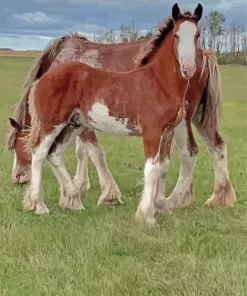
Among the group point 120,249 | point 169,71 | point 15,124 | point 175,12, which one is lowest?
point 120,249

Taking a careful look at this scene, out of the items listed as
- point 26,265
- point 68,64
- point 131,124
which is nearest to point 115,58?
point 68,64

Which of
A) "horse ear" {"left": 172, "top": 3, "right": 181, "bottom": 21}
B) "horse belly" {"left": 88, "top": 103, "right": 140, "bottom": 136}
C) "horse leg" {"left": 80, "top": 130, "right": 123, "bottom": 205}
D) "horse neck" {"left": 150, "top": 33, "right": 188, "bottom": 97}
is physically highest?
"horse ear" {"left": 172, "top": 3, "right": 181, "bottom": 21}

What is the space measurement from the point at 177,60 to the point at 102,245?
70.4 inches

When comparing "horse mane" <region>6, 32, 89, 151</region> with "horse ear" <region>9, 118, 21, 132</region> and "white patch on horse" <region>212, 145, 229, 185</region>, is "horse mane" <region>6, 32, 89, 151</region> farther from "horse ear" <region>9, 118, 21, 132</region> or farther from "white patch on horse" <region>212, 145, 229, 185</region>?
"white patch on horse" <region>212, 145, 229, 185</region>

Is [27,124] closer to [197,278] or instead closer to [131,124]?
[131,124]

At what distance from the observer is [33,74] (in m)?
6.71

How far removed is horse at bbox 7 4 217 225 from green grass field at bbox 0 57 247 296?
13.0 inches

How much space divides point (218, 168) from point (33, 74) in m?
2.46

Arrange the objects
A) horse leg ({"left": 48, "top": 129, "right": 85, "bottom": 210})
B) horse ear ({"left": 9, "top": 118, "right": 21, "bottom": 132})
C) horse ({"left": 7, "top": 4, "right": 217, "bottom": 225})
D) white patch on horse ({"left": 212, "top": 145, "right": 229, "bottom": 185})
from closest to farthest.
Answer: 1. horse ({"left": 7, "top": 4, "right": 217, "bottom": 225})
2. horse leg ({"left": 48, "top": 129, "right": 85, "bottom": 210})
3. white patch on horse ({"left": 212, "top": 145, "right": 229, "bottom": 185})
4. horse ear ({"left": 9, "top": 118, "right": 21, "bottom": 132})

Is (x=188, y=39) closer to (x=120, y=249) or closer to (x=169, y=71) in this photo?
(x=169, y=71)

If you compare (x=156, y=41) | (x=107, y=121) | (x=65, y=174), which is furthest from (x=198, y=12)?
(x=65, y=174)

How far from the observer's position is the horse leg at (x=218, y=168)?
6172mm

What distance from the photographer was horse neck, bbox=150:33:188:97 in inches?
203

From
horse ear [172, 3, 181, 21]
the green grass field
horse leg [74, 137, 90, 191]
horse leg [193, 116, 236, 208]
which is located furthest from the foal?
horse leg [74, 137, 90, 191]
